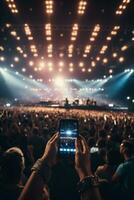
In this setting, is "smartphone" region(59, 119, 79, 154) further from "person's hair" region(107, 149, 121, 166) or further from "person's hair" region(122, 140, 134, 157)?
"person's hair" region(122, 140, 134, 157)

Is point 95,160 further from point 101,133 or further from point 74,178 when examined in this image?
point 101,133

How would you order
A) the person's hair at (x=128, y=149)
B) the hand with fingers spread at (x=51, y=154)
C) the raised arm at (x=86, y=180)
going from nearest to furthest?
the raised arm at (x=86, y=180) < the hand with fingers spread at (x=51, y=154) < the person's hair at (x=128, y=149)

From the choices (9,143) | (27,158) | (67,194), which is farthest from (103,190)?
(9,143)

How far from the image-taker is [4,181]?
3742 millimetres

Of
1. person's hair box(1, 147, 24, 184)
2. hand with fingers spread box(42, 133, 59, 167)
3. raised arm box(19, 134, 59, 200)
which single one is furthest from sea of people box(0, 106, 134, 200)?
raised arm box(19, 134, 59, 200)

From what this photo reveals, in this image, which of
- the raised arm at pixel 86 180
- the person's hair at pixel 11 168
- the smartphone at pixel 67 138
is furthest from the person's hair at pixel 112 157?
the raised arm at pixel 86 180

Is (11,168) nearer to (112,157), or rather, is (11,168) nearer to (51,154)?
(51,154)

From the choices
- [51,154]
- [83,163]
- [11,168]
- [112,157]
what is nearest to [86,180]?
[83,163]

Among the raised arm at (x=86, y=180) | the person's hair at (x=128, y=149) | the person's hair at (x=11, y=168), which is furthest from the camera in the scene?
the person's hair at (x=128, y=149)

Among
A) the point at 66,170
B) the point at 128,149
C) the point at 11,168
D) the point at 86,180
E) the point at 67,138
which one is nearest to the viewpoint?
the point at 86,180

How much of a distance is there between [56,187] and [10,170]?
3.75 metres

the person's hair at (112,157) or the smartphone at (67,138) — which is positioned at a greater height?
the smartphone at (67,138)

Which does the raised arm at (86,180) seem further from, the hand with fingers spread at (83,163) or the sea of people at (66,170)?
the sea of people at (66,170)

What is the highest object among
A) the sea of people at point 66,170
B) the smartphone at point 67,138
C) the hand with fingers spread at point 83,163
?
the smartphone at point 67,138
